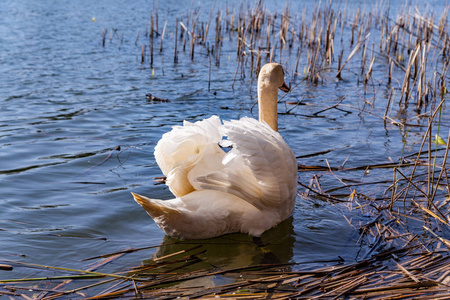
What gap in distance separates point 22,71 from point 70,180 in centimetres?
663

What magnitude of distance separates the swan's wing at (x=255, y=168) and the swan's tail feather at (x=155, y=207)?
13.7 inches

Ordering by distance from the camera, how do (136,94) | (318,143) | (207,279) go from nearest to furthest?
(207,279) → (318,143) → (136,94)

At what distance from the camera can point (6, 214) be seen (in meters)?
4.86

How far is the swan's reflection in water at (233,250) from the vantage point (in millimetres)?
4020

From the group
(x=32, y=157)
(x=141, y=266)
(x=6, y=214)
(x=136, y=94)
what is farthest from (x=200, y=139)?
(x=136, y=94)

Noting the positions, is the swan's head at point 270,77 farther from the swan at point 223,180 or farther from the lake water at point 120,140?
the lake water at point 120,140

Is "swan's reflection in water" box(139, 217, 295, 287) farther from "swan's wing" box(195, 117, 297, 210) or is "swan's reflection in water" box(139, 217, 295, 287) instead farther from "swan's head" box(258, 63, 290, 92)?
"swan's head" box(258, 63, 290, 92)

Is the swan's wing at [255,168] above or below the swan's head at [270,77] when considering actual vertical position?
below

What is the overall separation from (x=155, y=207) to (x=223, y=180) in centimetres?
57

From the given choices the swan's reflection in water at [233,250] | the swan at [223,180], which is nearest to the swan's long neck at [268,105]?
the swan at [223,180]

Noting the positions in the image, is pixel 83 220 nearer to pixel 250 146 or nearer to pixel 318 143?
pixel 250 146

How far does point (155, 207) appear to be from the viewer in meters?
3.89

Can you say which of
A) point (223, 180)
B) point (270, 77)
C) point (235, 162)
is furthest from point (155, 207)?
point (270, 77)

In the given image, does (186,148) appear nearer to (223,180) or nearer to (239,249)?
(223,180)
